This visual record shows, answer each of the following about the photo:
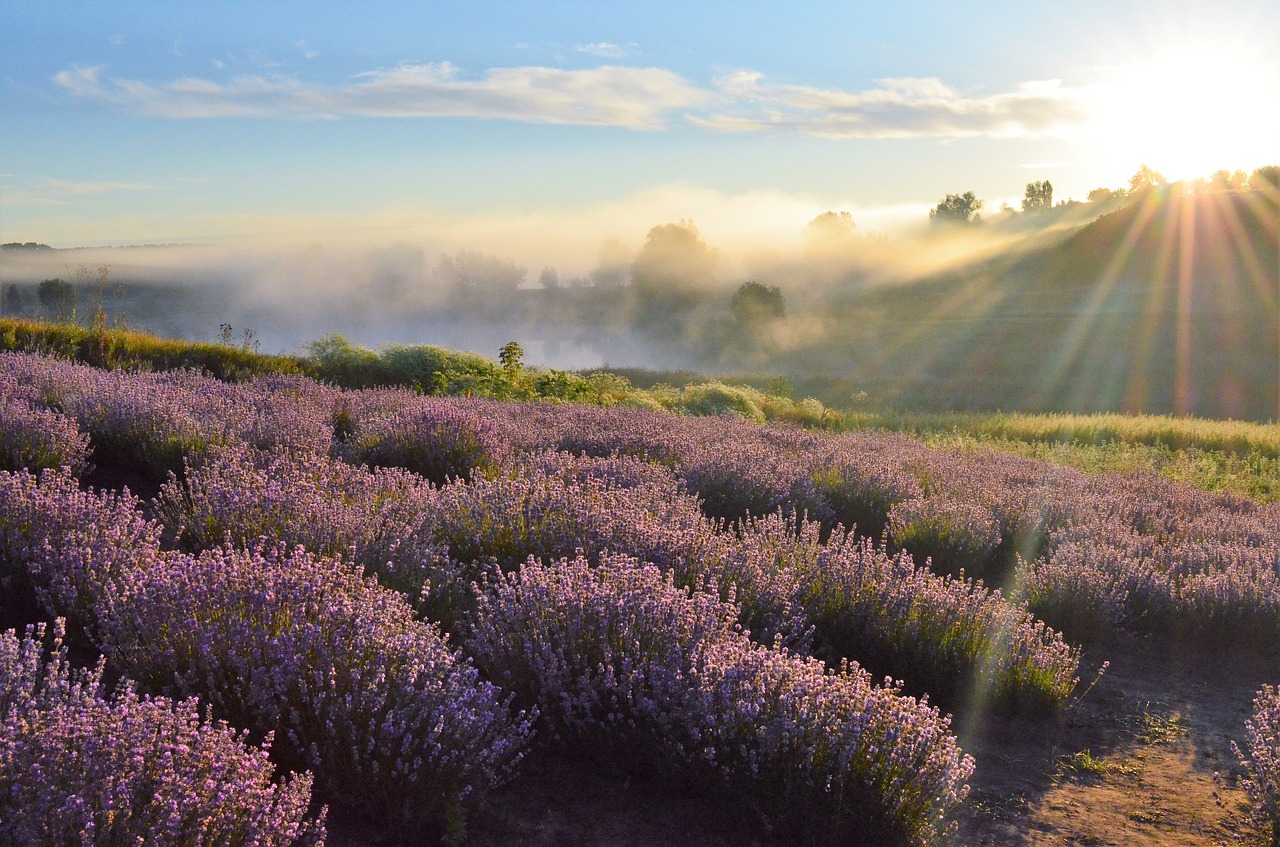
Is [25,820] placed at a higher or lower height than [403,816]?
higher

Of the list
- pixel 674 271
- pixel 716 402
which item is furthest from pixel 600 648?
pixel 674 271

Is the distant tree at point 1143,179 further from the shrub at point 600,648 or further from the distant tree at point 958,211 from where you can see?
the shrub at point 600,648

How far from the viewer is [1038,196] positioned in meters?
121

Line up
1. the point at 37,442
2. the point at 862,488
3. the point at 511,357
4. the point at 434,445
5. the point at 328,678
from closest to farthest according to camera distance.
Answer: the point at 328,678
the point at 37,442
the point at 434,445
the point at 862,488
the point at 511,357

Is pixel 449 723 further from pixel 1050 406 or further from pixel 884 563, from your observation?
pixel 1050 406

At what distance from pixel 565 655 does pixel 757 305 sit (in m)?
79.1

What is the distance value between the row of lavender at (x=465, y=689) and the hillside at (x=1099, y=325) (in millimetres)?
32925

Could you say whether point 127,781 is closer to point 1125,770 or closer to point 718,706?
point 718,706

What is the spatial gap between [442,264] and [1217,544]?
494 ft

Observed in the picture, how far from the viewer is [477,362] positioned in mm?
13852

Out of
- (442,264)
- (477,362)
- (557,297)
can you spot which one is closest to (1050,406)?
(477,362)

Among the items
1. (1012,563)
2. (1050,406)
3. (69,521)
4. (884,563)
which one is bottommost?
(1050,406)

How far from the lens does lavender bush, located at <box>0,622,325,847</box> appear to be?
1807 mm

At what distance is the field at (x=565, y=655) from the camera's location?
8.11 ft
